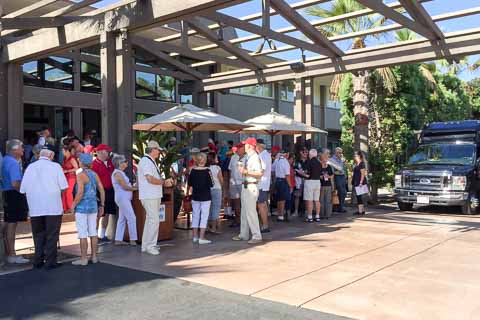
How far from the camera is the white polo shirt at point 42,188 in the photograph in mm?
6875

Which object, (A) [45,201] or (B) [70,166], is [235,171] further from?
(A) [45,201]

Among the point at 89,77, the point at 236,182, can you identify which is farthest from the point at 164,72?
the point at 236,182

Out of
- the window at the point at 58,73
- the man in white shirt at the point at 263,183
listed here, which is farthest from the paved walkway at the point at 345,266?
the window at the point at 58,73

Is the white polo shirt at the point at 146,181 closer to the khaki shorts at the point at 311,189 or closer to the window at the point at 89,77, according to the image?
the khaki shorts at the point at 311,189

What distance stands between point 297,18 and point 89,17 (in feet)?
15.7

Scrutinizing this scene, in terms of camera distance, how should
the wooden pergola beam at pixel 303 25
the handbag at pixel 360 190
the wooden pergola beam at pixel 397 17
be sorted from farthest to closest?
1. the handbag at pixel 360 190
2. the wooden pergola beam at pixel 303 25
3. the wooden pergola beam at pixel 397 17

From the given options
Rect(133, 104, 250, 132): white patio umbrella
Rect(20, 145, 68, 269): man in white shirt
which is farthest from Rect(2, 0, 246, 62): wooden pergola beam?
Rect(20, 145, 68, 269): man in white shirt

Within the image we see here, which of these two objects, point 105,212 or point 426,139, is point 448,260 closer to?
point 105,212

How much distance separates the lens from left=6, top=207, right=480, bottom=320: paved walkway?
5379 millimetres

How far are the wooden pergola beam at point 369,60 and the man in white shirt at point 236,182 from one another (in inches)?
175

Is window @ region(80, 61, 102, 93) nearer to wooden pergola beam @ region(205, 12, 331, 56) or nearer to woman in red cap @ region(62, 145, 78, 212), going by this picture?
wooden pergola beam @ region(205, 12, 331, 56)

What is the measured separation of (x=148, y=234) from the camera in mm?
8008

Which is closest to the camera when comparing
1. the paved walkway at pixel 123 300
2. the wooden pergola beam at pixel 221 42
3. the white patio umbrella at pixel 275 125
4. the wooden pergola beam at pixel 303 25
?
the paved walkway at pixel 123 300

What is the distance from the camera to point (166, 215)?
30.2 feet
